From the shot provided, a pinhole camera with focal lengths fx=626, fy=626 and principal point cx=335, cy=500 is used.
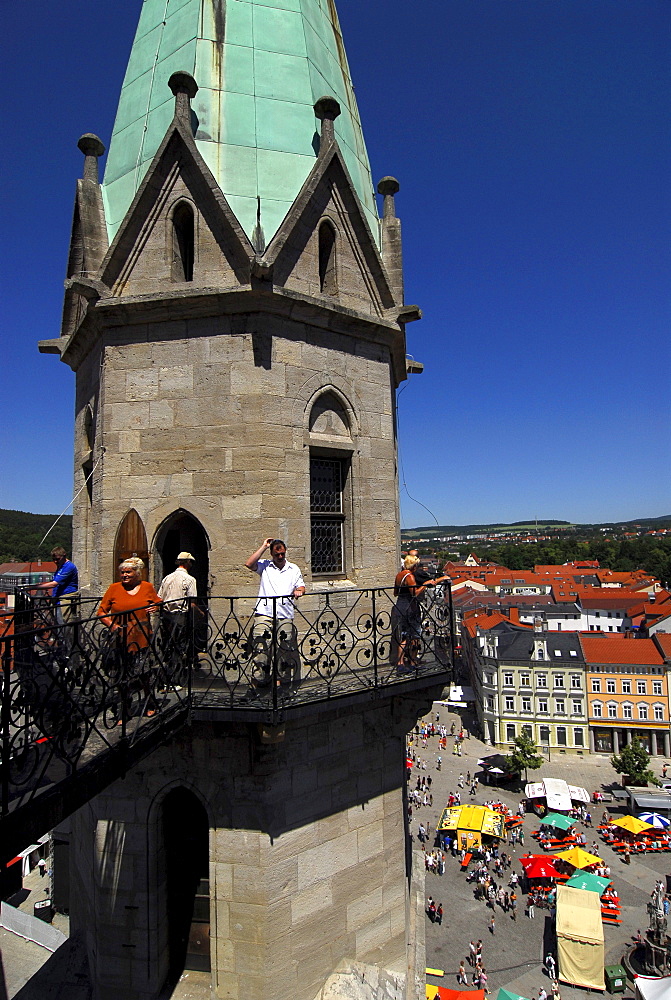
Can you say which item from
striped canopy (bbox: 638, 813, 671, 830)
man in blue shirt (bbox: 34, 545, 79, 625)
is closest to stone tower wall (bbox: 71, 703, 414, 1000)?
man in blue shirt (bbox: 34, 545, 79, 625)

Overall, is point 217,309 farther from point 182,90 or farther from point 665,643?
point 665,643

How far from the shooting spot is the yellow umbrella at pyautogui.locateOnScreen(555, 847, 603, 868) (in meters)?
32.5

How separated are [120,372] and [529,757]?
160ft

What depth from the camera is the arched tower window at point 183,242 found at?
8430mm

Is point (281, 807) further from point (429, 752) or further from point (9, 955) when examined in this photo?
point (429, 752)

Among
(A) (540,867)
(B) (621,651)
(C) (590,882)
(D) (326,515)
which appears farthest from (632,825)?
(D) (326,515)

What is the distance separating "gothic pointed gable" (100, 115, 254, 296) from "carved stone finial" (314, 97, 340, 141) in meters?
1.88

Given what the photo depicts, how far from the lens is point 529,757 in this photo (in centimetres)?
4831

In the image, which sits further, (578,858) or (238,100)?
(578,858)

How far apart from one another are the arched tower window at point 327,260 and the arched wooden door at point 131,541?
13.6ft

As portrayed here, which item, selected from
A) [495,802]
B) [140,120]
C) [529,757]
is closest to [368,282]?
[140,120]

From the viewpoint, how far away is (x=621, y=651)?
61469mm

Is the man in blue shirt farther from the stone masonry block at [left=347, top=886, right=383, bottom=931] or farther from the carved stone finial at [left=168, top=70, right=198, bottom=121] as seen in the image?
the carved stone finial at [left=168, top=70, right=198, bottom=121]

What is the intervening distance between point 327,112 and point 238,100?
129 cm
